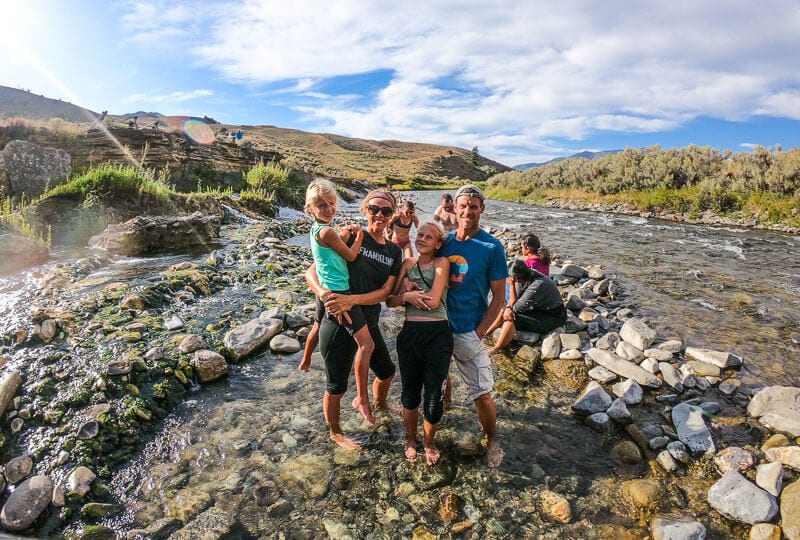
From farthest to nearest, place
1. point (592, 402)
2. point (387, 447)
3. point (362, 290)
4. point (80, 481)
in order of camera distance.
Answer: point (592, 402) → point (387, 447) → point (362, 290) → point (80, 481)

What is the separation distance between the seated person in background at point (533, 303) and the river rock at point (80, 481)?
19.7ft

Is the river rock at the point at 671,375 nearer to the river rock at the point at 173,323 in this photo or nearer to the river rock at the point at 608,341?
the river rock at the point at 608,341

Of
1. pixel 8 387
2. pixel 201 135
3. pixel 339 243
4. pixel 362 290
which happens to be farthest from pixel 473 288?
pixel 201 135

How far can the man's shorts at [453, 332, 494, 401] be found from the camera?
4.12 metres

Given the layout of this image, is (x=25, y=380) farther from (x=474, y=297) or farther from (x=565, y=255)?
(x=565, y=255)

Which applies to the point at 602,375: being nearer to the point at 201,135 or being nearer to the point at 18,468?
the point at 18,468

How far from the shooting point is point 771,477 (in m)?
3.71

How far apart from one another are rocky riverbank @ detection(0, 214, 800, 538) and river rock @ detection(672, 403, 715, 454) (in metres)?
0.02

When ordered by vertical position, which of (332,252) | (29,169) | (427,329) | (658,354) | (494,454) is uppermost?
(29,169)

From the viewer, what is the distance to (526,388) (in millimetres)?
5871

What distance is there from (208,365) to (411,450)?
338 centimetres

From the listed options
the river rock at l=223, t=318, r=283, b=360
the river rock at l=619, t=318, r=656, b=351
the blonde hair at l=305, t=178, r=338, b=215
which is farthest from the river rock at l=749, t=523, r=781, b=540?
the river rock at l=223, t=318, r=283, b=360

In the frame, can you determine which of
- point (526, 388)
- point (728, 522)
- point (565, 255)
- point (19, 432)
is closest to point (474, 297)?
point (526, 388)

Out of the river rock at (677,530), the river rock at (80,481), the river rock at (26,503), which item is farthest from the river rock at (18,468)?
the river rock at (677,530)
